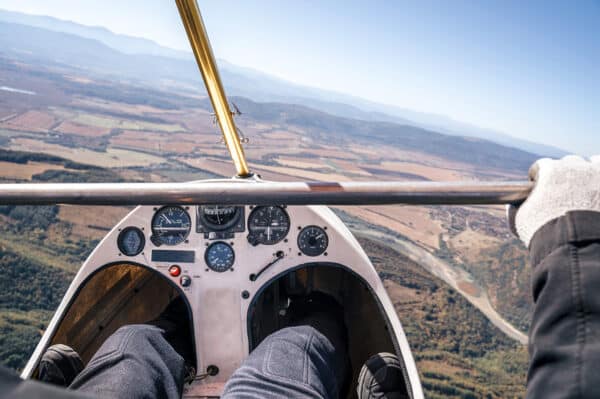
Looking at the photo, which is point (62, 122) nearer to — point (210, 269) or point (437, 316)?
point (437, 316)

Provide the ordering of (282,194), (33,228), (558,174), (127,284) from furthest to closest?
(33,228) → (127,284) → (282,194) → (558,174)

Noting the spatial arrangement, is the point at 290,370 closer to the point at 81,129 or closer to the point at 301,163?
the point at 301,163

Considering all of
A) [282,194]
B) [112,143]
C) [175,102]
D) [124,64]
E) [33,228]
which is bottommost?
[33,228]

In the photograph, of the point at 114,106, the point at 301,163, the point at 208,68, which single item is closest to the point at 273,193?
the point at 208,68

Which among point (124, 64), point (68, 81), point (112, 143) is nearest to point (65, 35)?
point (124, 64)

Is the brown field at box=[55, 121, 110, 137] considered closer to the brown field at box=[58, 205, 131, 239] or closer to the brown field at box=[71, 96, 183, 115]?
the brown field at box=[71, 96, 183, 115]

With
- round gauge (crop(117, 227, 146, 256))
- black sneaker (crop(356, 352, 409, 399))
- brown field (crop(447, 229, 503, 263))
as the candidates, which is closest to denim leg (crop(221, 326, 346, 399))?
black sneaker (crop(356, 352, 409, 399))

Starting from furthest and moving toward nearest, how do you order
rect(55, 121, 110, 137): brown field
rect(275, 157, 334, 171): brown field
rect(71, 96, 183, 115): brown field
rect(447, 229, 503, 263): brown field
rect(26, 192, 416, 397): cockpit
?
1. rect(71, 96, 183, 115): brown field
2. rect(55, 121, 110, 137): brown field
3. rect(275, 157, 334, 171): brown field
4. rect(447, 229, 503, 263): brown field
5. rect(26, 192, 416, 397): cockpit
